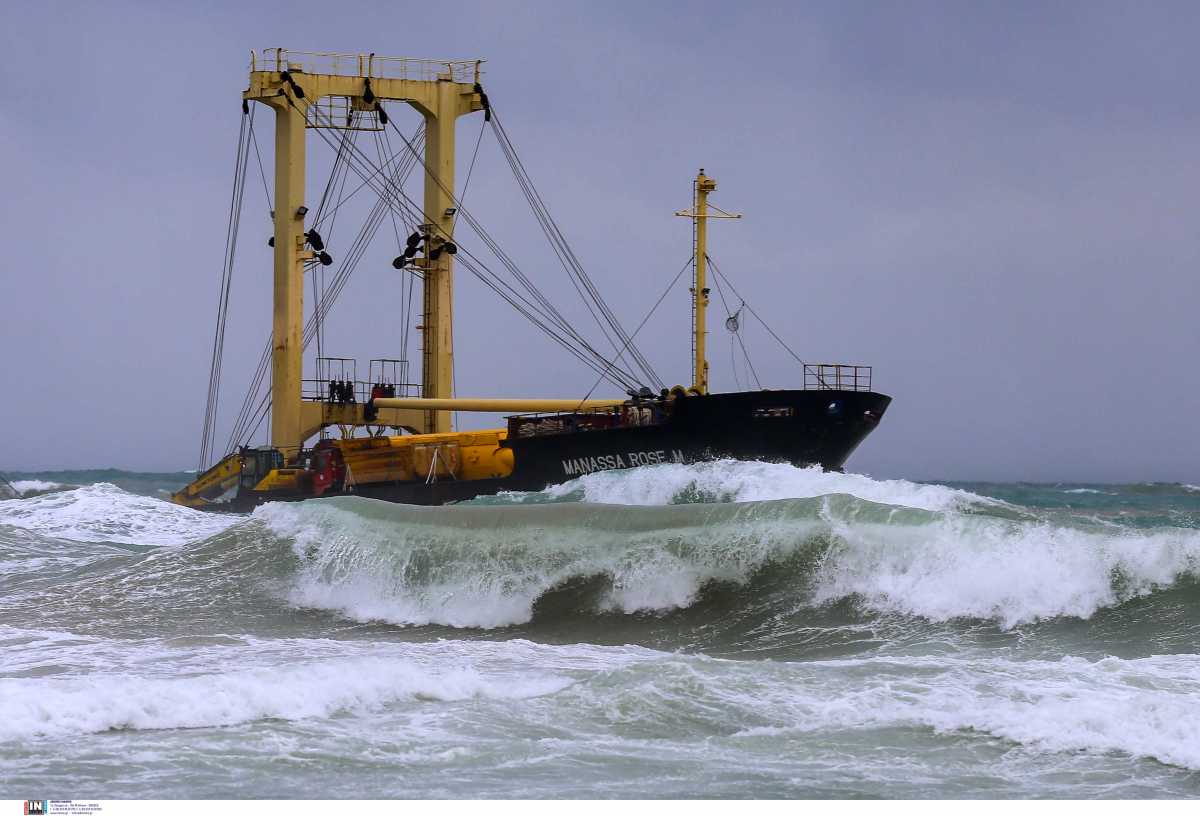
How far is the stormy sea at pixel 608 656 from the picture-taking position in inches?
302

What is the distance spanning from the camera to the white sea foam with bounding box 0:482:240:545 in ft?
83.6

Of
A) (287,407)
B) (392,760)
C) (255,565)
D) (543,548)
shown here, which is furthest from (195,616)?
(287,407)

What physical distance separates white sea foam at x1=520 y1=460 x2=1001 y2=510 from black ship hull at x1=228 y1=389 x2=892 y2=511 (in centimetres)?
30

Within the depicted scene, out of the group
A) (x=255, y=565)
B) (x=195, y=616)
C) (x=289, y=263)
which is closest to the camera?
(x=195, y=616)

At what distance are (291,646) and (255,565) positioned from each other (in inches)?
197

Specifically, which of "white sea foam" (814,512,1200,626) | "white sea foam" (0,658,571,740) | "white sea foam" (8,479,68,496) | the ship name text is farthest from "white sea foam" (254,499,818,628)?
"white sea foam" (8,479,68,496)

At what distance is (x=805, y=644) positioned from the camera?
510 inches

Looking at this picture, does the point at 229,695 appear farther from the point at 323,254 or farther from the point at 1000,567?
the point at 323,254

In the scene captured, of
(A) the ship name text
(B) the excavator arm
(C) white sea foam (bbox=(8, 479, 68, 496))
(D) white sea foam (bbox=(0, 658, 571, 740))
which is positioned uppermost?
(A) the ship name text

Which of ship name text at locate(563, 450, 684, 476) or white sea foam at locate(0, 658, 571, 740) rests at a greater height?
ship name text at locate(563, 450, 684, 476)

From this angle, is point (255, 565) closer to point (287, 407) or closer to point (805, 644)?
point (805, 644)

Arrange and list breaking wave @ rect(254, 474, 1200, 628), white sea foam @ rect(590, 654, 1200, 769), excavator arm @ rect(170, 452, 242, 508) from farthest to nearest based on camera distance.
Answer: excavator arm @ rect(170, 452, 242, 508) < breaking wave @ rect(254, 474, 1200, 628) < white sea foam @ rect(590, 654, 1200, 769)

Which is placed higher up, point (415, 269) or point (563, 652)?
point (415, 269)

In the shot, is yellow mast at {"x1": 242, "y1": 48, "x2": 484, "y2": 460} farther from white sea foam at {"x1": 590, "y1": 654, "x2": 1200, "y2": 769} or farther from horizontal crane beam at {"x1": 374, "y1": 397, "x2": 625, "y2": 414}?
white sea foam at {"x1": 590, "y1": 654, "x2": 1200, "y2": 769}
